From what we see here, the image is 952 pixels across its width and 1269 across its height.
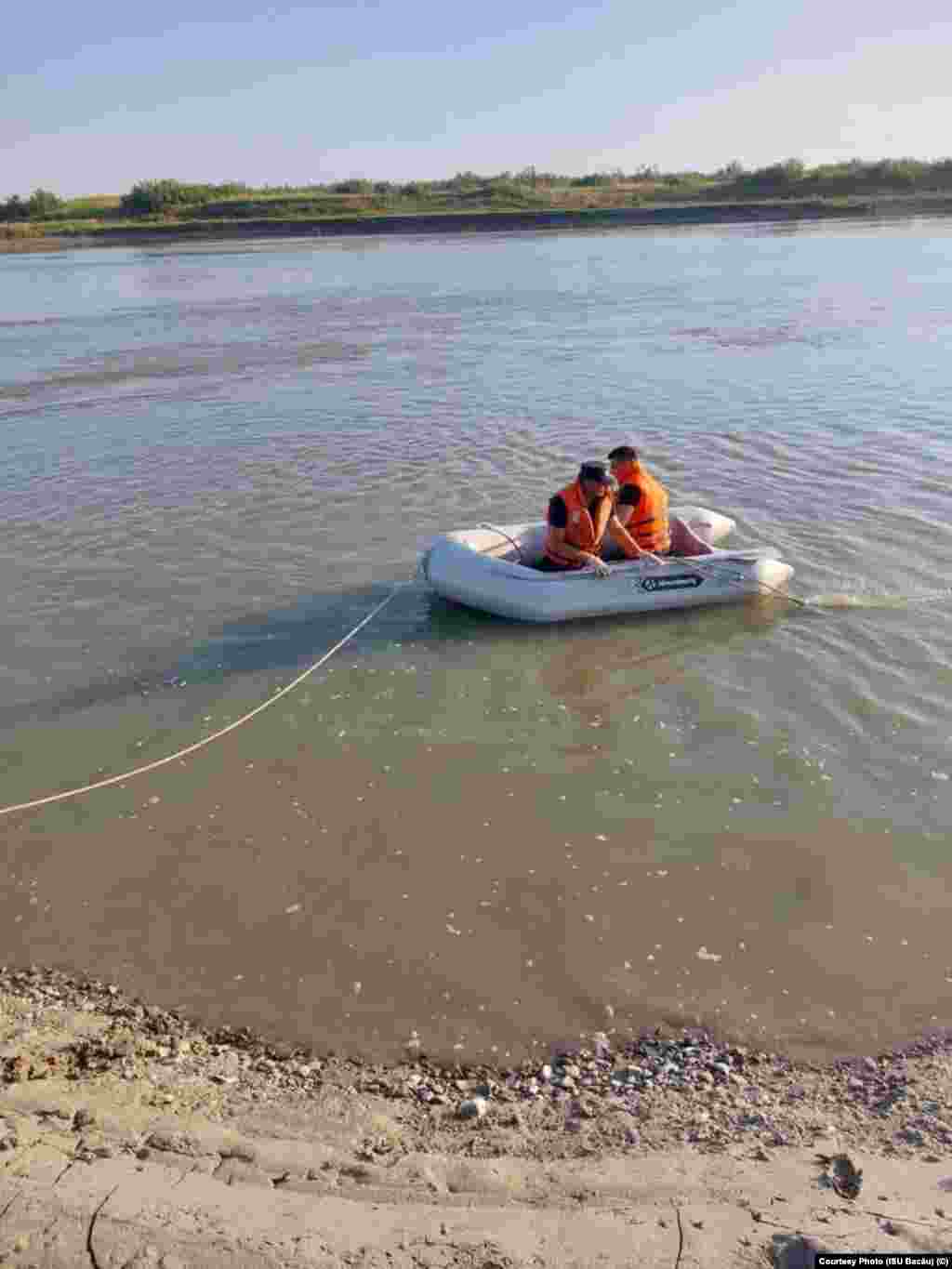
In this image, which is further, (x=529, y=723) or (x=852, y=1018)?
(x=529, y=723)

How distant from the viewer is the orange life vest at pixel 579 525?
8452mm

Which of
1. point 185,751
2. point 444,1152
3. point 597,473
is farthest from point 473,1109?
point 597,473

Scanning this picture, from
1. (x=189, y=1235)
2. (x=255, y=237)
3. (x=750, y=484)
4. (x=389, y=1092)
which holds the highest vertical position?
(x=255, y=237)

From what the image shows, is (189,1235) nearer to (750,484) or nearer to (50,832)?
(50,832)

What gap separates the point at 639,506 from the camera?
8.80m

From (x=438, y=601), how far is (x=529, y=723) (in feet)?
7.84

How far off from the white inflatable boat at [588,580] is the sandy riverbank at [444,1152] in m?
4.61

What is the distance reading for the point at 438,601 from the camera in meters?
9.15

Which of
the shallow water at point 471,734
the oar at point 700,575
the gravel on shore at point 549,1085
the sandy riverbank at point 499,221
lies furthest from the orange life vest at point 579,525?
the sandy riverbank at point 499,221

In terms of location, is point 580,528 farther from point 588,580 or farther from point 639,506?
point 639,506

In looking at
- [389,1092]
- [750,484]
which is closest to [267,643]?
[389,1092]

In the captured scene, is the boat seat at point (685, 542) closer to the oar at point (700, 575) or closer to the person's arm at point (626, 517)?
the oar at point (700, 575)

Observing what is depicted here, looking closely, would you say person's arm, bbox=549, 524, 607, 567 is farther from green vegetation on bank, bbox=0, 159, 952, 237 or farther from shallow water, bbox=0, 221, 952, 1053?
green vegetation on bank, bbox=0, 159, 952, 237

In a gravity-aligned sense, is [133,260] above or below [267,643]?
above
